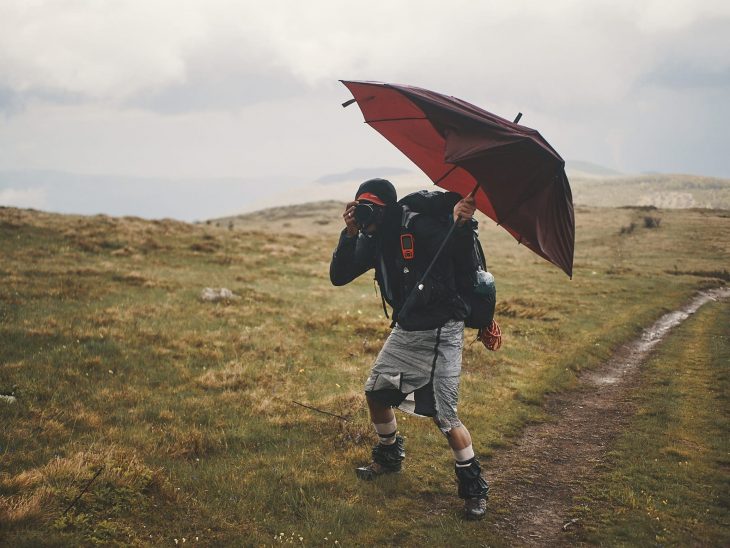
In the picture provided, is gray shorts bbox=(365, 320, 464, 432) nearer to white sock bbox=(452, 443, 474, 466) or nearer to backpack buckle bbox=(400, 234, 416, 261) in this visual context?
white sock bbox=(452, 443, 474, 466)

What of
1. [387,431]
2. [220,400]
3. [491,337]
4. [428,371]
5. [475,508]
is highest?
[491,337]

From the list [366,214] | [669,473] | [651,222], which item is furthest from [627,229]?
[366,214]

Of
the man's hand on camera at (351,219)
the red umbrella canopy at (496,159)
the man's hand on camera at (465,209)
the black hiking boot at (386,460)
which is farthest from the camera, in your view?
the black hiking boot at (386,460)

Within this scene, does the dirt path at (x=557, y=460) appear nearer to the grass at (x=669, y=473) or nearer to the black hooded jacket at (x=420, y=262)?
the grass at (x=669, y=473)

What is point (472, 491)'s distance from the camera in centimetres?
572

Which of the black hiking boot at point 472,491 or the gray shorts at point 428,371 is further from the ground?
the gray shorts at point 428,371

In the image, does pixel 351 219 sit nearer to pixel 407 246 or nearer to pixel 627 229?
pixel 407 246

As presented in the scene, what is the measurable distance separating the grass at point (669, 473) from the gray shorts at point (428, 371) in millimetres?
2103

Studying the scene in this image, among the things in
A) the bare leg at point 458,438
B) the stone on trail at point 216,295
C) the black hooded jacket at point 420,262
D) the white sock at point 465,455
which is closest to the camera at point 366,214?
the black hooded jacket at point 420,262

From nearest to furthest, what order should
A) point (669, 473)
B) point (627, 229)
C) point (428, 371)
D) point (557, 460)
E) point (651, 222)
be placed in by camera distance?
point (428, 371) → point (669, 473) → point (557, 460) → point (627, 229) → point (651, 222)

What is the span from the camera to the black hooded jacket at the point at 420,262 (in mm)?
5465

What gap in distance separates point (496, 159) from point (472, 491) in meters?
3.76

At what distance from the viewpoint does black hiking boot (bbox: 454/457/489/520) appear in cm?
568

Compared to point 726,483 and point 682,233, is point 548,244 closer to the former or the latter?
point 726,483
